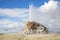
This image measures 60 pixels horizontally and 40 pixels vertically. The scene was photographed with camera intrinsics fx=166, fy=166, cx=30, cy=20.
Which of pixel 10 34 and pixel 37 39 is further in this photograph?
pixel 10 34

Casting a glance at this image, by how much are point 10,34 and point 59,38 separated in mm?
5034

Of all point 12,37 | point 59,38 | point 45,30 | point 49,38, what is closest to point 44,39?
point 49,38

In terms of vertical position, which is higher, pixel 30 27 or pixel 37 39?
pixel 30 27

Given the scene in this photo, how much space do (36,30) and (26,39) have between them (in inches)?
196

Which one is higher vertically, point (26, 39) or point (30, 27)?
point (30, 27)

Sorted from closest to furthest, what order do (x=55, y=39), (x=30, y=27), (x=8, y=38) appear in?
(x=55, y=39)
(x=8, y=38)
(x=30, y=27)

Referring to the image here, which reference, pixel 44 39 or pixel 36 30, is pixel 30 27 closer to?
pixel 36 30

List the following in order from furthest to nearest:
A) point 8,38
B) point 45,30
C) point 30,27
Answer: point 30,27 → point 45,30 → point 8,38

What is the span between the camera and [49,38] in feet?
46.9

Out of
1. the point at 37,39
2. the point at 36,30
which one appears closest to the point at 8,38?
the point at 37,39

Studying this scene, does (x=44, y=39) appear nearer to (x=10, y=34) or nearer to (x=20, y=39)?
(x=20, y=39)

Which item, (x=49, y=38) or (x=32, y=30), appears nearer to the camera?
(x=49, y=38)

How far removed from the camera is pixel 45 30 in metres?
18.9

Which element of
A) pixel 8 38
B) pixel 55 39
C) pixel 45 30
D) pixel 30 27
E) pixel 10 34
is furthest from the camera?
pixel 30 27
